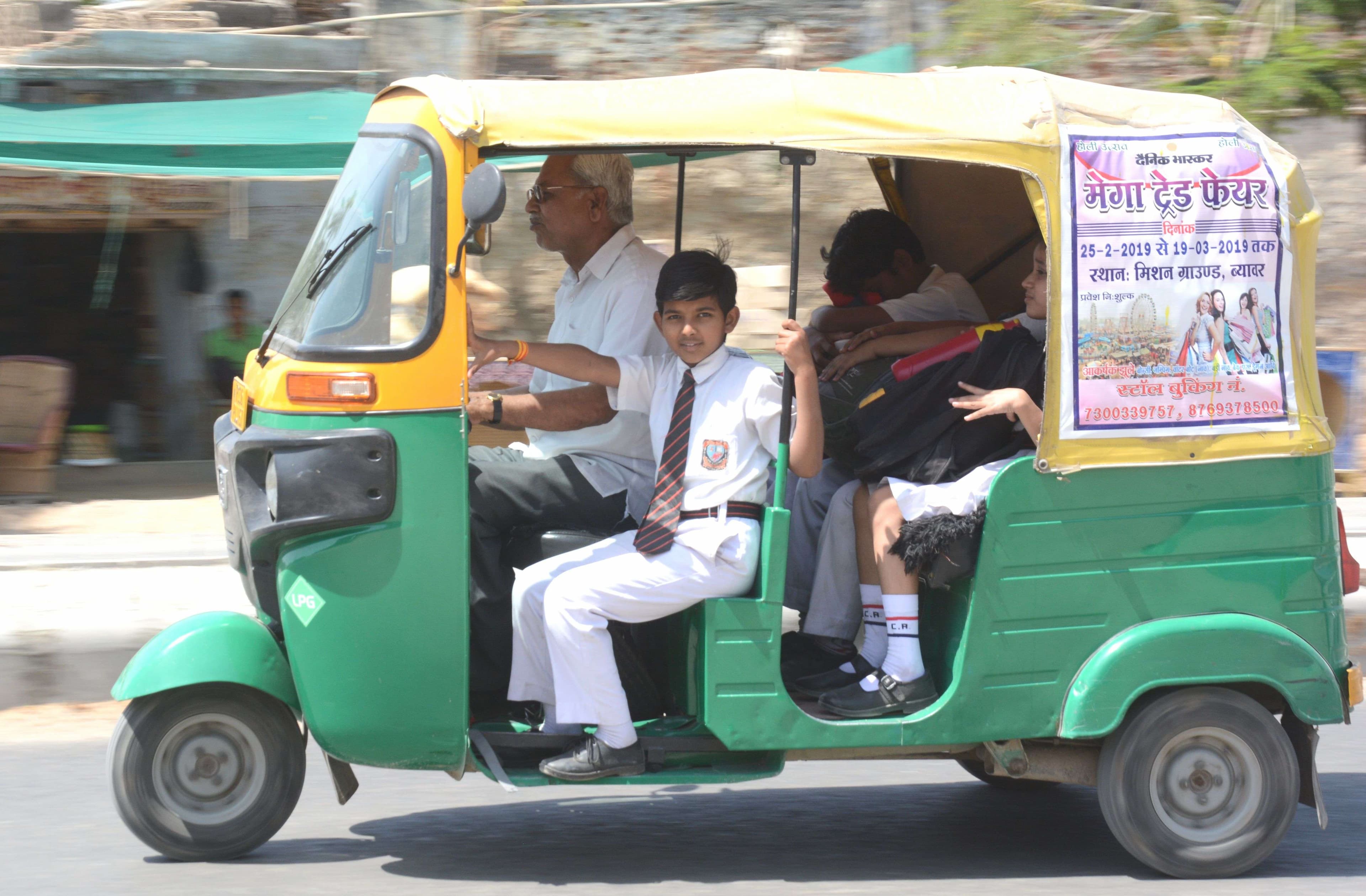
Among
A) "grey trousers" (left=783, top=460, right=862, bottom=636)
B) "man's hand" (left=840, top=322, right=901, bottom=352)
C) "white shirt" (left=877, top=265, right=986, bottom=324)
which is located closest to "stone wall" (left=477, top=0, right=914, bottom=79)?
"white shirt" (left=877, top=265, right=986, bottom=324)

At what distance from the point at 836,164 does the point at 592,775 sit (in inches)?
154

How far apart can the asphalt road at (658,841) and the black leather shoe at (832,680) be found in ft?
Answer: 1.58

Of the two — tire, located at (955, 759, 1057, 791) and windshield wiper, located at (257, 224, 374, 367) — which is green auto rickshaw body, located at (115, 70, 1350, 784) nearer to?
windshield wiper, located at (257, 224, 374, 367)

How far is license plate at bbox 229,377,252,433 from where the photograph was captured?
371 cm

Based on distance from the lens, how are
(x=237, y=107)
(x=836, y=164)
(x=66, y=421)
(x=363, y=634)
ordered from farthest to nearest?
(x=66, y=421), (x=237, y=107), (x=836, y=164), (x=363, y=634)

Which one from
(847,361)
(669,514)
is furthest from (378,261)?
(847,361)

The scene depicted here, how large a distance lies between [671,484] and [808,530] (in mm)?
691

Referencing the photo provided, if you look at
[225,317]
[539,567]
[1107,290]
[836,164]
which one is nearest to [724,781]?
[539,567]

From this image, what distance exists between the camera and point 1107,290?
367 centimetres

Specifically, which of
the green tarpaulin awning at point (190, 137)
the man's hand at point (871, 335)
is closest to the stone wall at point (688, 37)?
the green tarpaulin awning at point (190, 137)

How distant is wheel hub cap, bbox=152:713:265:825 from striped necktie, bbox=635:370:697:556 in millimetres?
1122

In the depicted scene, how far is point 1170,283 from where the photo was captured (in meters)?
3.70

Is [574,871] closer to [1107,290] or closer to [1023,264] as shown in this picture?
[1107,290]

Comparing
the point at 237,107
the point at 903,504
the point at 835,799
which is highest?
the point at 237,107
